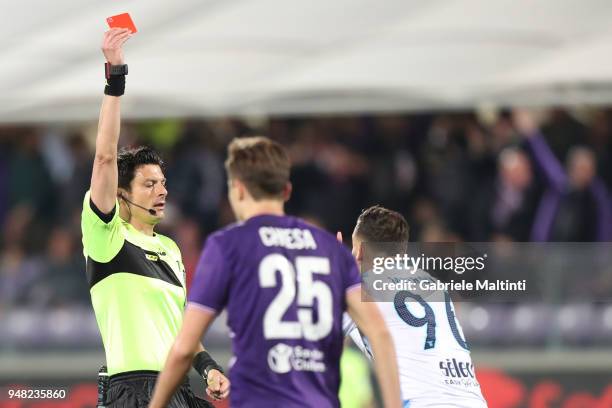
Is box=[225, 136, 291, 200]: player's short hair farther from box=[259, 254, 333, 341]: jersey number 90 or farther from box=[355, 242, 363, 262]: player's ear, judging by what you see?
box=[355, 242, 363, 262]: player's ear

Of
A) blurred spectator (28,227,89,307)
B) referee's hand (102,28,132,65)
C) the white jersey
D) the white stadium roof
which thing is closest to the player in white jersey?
the white jersey

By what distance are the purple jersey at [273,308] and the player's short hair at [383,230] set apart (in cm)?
154

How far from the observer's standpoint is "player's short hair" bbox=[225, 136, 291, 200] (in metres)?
5.49

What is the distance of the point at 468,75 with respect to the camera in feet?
52.9

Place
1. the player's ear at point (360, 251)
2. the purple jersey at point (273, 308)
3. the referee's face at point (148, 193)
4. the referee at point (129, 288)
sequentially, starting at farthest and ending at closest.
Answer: the referee's face at point (148, 193) → the player's ear at point (360, 251) → the referee at point (129, 288) → the purple jersey at point (273, 308)

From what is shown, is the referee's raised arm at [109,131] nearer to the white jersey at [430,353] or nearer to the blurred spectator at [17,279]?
the white jersey at [430,353]

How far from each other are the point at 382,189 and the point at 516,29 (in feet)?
8.36

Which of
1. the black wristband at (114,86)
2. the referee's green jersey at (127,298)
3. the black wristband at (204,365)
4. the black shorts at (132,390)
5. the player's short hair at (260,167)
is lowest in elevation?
the black shorts at (132,390)

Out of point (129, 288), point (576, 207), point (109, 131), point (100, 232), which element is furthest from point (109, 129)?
point (576, 207)

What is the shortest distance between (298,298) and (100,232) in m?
1.84

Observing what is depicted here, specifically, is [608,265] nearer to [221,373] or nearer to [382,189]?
[382,189]

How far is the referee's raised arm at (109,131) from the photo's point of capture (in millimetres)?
6719

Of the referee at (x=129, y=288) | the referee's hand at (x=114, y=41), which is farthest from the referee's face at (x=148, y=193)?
the referee's hand at (x=114, y=41)

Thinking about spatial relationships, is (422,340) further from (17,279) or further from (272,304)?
(17,279)
